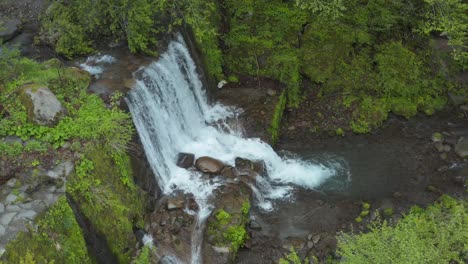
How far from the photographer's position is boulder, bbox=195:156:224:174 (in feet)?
32.9

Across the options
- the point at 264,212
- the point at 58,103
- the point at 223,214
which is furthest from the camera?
the point at 264,212

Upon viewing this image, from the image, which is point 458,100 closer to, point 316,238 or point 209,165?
point 316,238

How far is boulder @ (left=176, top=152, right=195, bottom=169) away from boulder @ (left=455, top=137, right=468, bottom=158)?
6.91m

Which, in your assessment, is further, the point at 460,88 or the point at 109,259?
the point at 460,88

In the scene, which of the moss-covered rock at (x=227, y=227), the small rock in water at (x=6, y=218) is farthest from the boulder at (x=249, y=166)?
the small rock in water at (x=6, y=218)

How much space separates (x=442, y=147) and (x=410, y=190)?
6.31 ft

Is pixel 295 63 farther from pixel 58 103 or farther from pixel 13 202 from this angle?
pixel 13 202

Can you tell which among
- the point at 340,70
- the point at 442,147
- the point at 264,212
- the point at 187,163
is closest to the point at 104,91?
the point at 187,163

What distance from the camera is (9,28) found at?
38.9 ft

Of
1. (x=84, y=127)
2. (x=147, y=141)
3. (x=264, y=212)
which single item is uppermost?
(x=84, y=127)

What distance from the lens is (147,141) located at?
923cm

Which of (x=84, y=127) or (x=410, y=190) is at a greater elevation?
(x=84, y=127)

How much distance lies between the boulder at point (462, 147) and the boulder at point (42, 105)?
9.63m

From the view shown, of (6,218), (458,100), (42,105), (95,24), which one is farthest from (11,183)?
(458,100)
